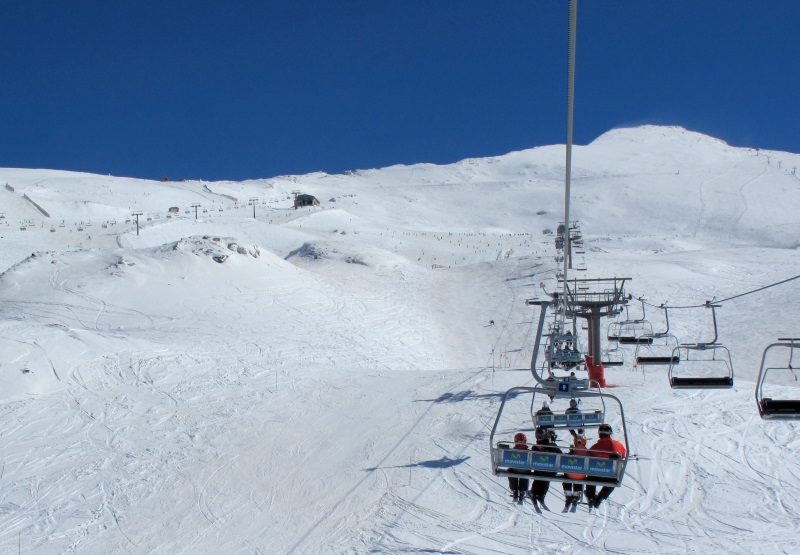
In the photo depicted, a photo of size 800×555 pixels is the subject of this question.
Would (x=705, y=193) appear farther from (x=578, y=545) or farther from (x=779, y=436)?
(x=578, y=545)

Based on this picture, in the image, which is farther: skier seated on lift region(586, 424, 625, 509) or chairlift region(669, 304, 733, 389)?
chairlift region(669, 304, 733, 389)

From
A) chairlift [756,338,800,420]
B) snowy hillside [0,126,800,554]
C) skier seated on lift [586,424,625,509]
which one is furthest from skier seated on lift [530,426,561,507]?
snowy hillside [0,126,800,554]

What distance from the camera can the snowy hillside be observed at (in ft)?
44.7

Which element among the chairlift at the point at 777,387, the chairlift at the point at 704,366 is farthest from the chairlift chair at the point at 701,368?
the chairlift at the point at 777,387

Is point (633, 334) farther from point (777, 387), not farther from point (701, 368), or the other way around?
point (777, 387)

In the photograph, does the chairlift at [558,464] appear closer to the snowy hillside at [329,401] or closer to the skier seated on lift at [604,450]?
the skier seated on lift at [604,450]

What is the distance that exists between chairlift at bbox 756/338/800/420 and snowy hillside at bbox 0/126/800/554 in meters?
0.93

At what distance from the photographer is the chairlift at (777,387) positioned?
8.43 meters

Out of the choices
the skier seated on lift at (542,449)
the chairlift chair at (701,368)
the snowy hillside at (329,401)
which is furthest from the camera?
the snowy hillside at (329,401)

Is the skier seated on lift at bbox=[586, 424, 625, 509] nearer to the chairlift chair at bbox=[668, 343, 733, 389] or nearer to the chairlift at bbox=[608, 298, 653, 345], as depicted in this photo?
the chairlift chair at bbox=[668, 343, 733, 389]

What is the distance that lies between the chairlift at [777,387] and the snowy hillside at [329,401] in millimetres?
932

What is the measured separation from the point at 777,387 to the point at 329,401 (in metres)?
14.2

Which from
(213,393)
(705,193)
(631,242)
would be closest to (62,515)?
(213,393)

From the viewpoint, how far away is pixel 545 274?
4325 centimetres
